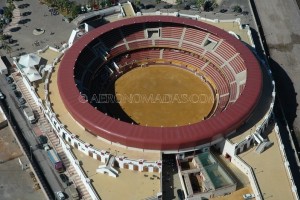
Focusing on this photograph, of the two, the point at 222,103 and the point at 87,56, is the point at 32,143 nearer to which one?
the point at 87,56

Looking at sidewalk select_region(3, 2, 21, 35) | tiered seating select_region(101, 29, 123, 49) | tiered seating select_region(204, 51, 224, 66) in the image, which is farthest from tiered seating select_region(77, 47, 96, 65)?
sidewalk select_region(3, 2, 21, 35)

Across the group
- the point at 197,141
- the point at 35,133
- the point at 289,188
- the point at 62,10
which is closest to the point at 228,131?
the point at 197,141

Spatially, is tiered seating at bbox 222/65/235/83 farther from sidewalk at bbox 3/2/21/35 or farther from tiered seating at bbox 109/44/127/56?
sidewalk at bbox 3/2/21/35

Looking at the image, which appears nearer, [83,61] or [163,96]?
[83,61]

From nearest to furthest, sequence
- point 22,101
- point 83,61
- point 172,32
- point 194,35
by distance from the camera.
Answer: point 22,101
point 83,61
point 194,35
point 172,32

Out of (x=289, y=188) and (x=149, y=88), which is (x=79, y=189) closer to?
(x=149, y=88)

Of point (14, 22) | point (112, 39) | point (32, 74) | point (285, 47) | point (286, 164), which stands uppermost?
point (14, 22)

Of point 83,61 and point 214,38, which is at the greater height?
point 214,38

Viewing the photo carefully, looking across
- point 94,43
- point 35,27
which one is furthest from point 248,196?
point 35,27
